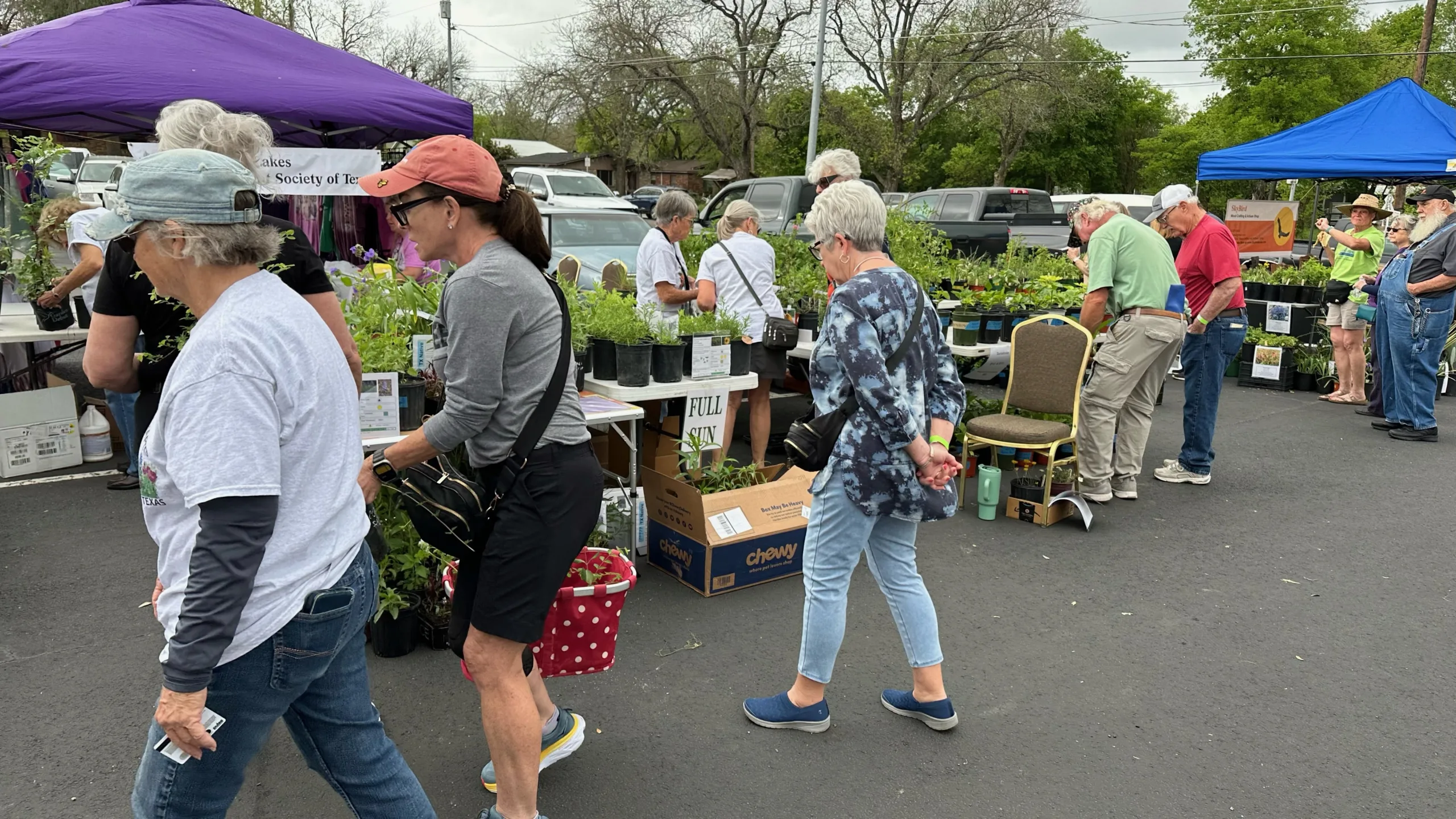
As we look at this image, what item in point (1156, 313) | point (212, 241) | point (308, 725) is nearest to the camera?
point (212, 241)

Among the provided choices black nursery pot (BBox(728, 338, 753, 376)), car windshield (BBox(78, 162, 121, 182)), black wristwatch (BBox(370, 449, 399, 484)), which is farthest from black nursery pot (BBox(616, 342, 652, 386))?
car windshield (BBox(78, 162, 121, 182))

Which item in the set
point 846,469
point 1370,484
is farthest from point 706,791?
point 1370,484

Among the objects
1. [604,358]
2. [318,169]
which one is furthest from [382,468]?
[318,169]

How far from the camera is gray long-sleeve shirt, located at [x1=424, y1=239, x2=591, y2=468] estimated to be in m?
2.11

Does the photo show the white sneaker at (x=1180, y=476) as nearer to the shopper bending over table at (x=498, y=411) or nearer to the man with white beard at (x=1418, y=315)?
the man with white beard at (x=1418, y=315)

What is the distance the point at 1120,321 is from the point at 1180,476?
1.37m

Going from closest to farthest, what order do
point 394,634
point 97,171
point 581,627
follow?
point 581,627, point 394,634, point 97,171

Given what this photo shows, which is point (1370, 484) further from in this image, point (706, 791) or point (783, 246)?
point (706, 791)

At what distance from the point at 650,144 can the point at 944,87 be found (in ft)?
63.4

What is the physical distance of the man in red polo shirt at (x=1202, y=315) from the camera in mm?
5848

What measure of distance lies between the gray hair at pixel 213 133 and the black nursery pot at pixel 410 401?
1188mm

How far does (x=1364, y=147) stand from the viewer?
10.6 metres

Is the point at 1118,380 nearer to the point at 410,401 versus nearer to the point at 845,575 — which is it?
the point at 845,575

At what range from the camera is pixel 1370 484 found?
6.37 meters
